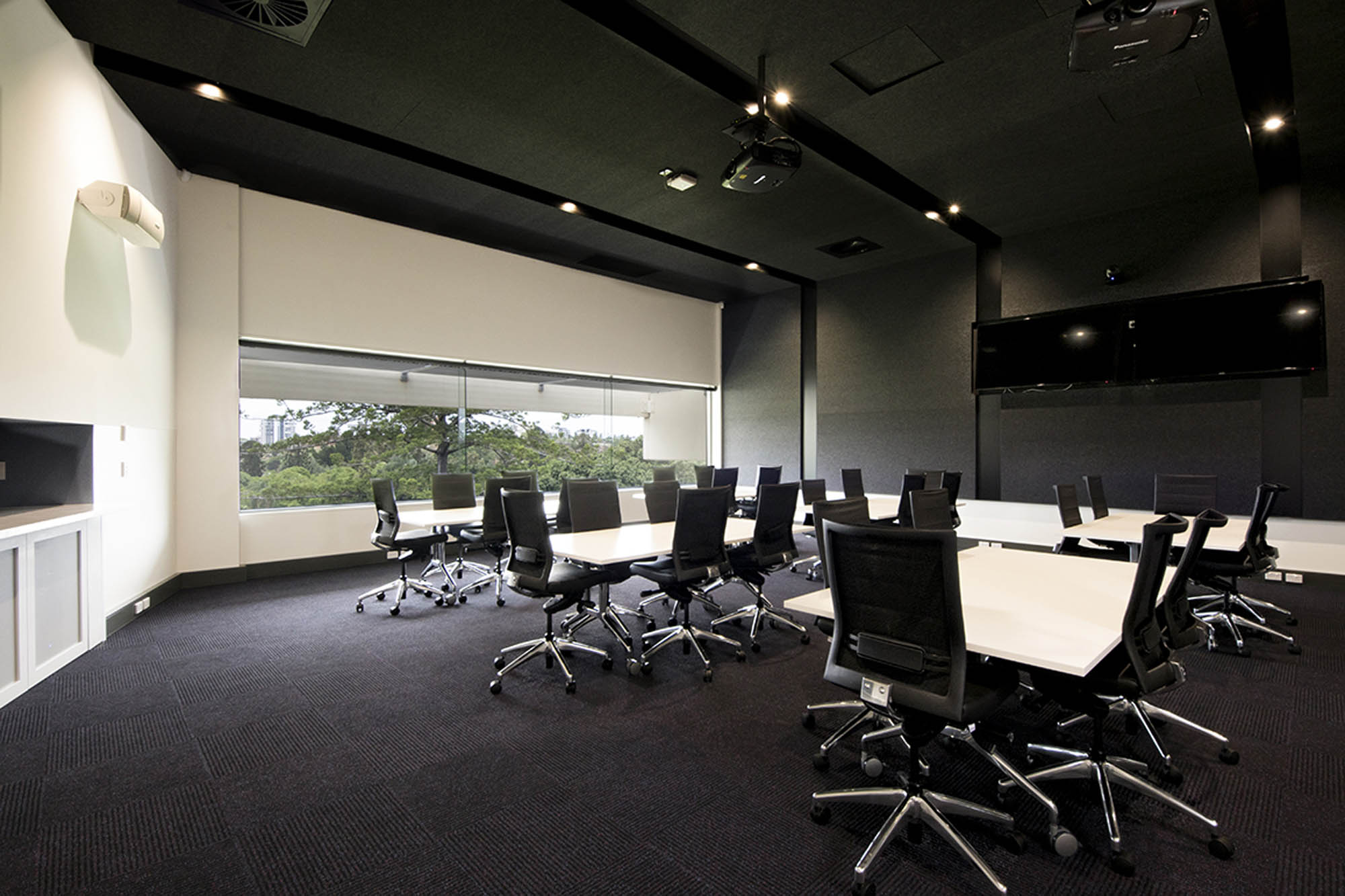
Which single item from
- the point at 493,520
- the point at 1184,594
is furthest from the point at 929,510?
the point at 493,520

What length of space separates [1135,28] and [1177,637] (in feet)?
9.12

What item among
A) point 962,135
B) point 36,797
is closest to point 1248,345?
point 962,135

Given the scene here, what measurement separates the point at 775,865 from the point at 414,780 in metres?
1.44

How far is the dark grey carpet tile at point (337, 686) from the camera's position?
3.23m

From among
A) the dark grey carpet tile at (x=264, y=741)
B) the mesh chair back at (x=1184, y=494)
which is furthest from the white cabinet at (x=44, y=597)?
the mesh chair back at (x=1184, y=494)

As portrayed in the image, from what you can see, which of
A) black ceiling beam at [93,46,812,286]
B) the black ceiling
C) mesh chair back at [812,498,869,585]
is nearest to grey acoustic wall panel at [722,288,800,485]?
black ceiling beam at [93,46,812,286]

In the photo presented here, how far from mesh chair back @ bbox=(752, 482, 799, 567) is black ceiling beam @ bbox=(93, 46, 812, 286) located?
3842 millimetres

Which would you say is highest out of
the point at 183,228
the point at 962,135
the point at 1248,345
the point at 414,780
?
the point at 962,135

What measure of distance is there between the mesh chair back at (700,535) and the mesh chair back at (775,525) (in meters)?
0.30

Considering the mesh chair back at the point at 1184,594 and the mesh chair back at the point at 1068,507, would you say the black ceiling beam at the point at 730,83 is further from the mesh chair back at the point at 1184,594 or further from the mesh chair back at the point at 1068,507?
the mesh chair back at the point at 1184,594

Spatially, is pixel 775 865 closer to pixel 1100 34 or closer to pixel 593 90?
pixel 1100 34

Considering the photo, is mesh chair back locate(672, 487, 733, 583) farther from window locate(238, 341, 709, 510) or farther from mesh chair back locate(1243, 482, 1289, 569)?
window locate(238, 341, 709, 510)

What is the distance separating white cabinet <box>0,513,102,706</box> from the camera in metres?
2.99

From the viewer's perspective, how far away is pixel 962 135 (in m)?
4.73
